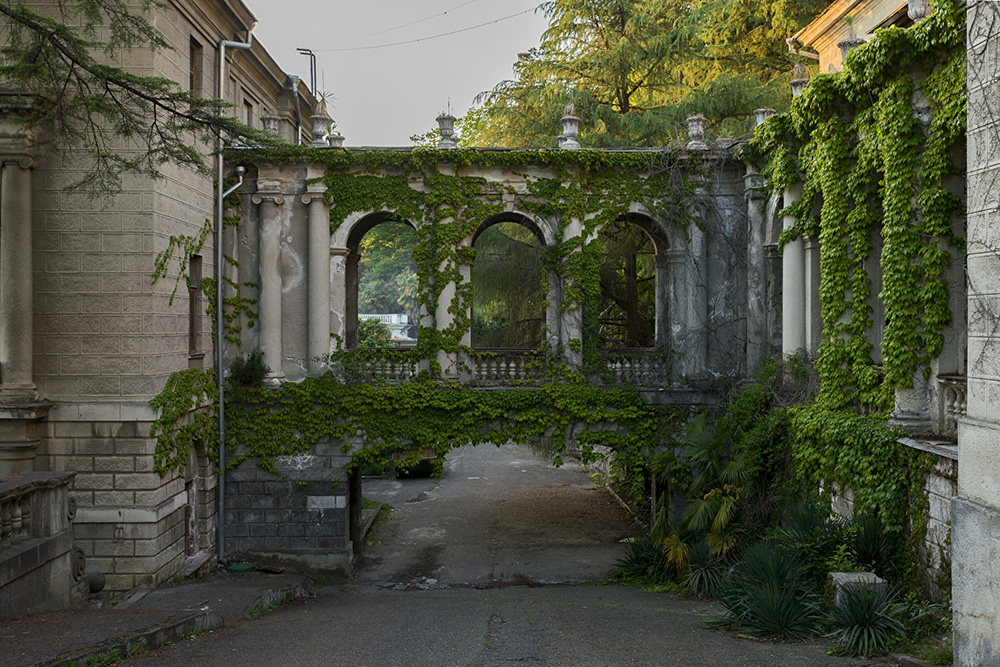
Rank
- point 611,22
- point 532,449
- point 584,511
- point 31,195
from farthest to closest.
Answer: point 532,449
point 611,22
point 584,511
point 31,195

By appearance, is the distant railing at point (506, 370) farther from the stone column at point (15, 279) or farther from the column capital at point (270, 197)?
the stone column at point (15, 279)

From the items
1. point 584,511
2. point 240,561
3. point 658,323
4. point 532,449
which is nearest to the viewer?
point 240,561

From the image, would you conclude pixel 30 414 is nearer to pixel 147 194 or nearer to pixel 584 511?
pixel 147 194

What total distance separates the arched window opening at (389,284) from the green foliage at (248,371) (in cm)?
1388

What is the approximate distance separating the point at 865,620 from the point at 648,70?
1936 centimetres

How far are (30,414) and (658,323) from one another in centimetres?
1255

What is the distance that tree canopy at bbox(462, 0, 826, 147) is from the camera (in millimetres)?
22250

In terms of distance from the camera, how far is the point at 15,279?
1293 cm

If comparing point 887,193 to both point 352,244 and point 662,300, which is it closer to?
point 662,300

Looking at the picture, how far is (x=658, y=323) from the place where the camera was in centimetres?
1858

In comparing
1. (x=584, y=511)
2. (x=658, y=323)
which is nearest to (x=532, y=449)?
(x=584, y=511)

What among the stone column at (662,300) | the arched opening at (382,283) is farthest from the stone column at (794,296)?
the arched opening at (382,283)

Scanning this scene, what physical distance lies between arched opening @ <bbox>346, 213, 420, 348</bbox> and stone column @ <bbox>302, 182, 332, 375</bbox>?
885mm

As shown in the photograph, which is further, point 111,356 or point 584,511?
point 584,511
